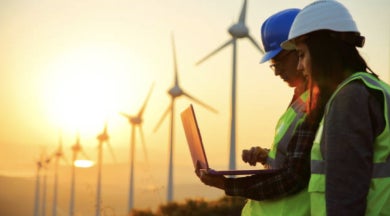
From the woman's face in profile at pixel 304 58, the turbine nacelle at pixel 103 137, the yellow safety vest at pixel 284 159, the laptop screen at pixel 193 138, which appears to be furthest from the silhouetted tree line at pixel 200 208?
the turbine nacelle at pixel 103 137

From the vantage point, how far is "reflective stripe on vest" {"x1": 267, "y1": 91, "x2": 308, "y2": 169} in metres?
4.77

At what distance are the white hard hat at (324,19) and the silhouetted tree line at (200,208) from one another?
77.6 feet

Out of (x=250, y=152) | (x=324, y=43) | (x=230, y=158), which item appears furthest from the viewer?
(x=230, y=158)

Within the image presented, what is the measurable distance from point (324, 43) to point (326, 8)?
23cm

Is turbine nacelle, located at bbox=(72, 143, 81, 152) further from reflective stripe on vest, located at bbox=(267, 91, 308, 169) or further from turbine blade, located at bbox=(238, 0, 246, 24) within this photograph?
reflective stripe on vest, located at bbox=(267, 91, 308, 169)

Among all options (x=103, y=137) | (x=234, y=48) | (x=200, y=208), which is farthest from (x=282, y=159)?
(x=103, y=137)

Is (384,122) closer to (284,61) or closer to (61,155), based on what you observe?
(284,61)

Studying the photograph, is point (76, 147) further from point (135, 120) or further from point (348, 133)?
A: point (348, 133)

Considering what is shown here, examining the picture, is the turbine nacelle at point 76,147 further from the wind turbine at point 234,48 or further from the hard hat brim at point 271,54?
the hard hat brim at point 271,54

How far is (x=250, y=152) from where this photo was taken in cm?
529

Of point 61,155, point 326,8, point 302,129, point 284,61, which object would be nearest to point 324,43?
point 326,8

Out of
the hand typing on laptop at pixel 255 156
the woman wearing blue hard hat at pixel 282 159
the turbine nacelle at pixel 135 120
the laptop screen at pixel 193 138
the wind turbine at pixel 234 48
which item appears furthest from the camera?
the turbine nacelle at pixel 135 120

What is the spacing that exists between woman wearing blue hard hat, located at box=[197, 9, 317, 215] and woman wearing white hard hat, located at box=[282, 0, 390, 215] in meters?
0.78

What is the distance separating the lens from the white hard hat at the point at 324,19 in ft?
13.0
